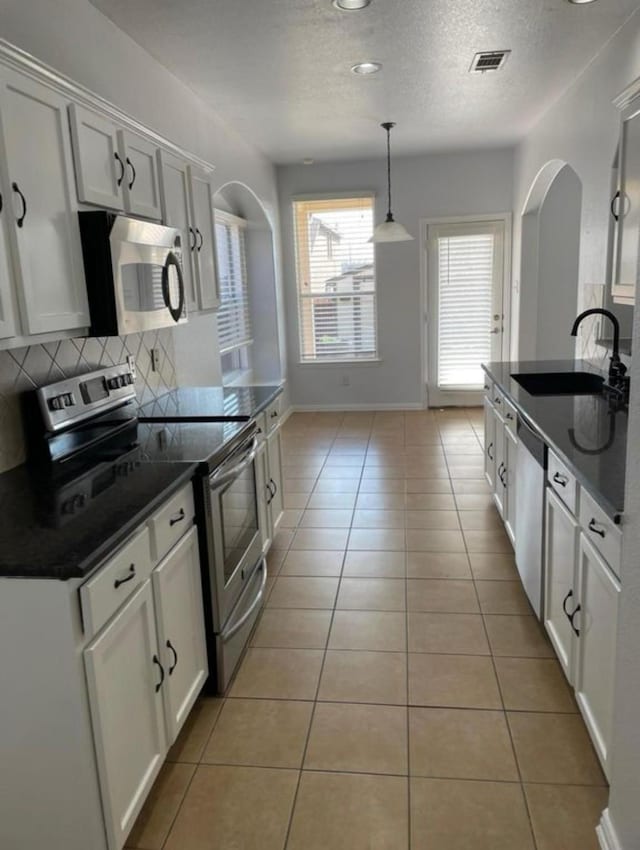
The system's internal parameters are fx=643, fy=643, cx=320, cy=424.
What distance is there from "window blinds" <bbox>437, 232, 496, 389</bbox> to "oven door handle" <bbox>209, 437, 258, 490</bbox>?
4505 millimetres

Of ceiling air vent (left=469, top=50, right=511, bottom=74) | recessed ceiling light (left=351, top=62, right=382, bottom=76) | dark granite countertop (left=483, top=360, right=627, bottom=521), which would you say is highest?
ceiling air vent (left=469, top=50, right=511, bottom=74)

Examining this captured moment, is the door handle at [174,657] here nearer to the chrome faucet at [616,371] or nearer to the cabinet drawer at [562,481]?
the cabinet drawer at [562,481]

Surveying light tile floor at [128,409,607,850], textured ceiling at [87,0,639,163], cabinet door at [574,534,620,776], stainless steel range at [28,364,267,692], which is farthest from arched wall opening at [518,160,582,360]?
cabinet door at [574,534,620,776]

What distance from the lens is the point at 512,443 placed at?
3262mm

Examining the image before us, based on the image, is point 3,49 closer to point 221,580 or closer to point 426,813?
point 221,580

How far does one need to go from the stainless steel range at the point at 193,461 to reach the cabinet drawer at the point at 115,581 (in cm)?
23

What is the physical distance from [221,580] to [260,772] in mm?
645

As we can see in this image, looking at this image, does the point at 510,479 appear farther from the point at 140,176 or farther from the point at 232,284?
the point at 232,284

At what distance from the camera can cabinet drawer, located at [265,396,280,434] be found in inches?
133

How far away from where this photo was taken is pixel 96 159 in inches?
86.9

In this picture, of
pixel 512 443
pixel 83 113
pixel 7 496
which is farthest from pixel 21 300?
pixel 512 443

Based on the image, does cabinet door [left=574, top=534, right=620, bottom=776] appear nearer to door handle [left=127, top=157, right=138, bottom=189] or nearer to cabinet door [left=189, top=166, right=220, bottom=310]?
door handle [left=127, top=157, right=138, bottom=189]

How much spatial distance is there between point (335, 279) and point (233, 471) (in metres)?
4.94

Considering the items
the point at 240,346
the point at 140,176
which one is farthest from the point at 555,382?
the point at 240,346
